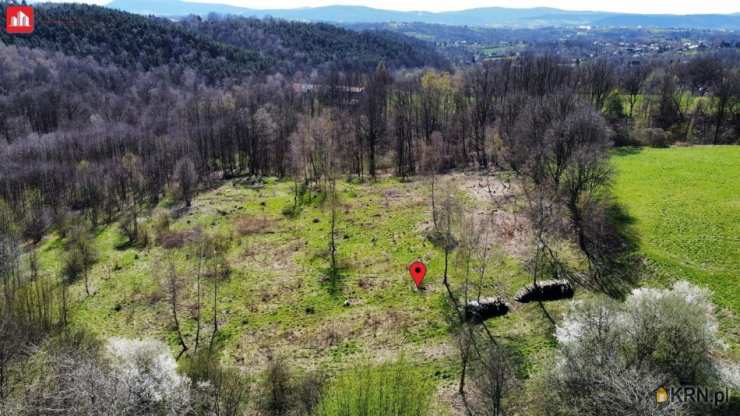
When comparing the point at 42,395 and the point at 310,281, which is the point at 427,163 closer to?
the point at 310,281

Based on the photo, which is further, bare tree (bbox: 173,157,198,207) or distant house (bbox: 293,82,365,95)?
distant house (bbox: 293,82,365,95)

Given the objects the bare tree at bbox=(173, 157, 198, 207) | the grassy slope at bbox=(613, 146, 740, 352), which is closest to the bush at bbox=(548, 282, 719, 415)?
the grassy slope at bbox=(613, 146, 740, 352)

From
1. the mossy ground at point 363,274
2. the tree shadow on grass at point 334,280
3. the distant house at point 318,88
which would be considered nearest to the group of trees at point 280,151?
the distant house at point 318,88

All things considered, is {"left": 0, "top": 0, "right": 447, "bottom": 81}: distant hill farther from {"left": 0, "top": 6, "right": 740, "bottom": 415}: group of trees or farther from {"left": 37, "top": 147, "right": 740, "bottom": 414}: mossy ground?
{"left": 37, "top": 147, "right": 740, "bottom": 414}: mossy ground

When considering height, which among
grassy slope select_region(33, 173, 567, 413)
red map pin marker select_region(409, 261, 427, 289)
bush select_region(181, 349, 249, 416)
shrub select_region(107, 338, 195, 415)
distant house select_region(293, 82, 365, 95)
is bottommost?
grassy slope select_region(33, 173, 567, 413)

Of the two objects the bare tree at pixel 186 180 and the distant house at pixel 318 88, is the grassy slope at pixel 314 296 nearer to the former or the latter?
the bare tree at pixel 186 180
